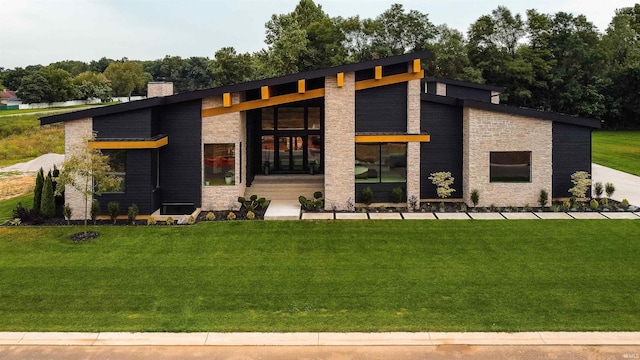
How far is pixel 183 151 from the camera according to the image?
21.4 meters

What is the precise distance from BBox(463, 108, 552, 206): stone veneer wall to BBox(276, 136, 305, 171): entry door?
8766 mm

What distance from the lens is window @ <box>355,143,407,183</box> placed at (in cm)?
2188

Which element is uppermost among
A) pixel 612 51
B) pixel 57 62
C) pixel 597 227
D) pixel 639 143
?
pixel 57 62

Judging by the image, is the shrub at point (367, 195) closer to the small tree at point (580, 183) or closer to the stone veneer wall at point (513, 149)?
the stone veneer wall at point (513, 149)

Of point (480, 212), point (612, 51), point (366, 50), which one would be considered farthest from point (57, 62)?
point (480, 212)

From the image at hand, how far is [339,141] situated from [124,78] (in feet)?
285

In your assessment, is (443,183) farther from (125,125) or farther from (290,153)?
(125,125)

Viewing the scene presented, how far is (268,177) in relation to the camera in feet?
85.7

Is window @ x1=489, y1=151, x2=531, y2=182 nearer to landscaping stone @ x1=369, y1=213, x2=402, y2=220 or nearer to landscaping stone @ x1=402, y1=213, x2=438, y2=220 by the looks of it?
landscaping stone @ x1=402, y1=213, x2=438, y2=220

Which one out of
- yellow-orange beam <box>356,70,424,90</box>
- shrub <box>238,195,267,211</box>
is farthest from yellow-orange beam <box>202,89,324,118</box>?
shrub <box>238,195,267,211</box>

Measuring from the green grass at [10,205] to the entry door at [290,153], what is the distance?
11232mm

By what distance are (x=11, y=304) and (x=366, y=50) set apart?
60.5 metres

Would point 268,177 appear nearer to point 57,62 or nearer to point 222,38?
point 222,38

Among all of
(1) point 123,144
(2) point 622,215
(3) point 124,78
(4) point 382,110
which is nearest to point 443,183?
(4) point 382,110
